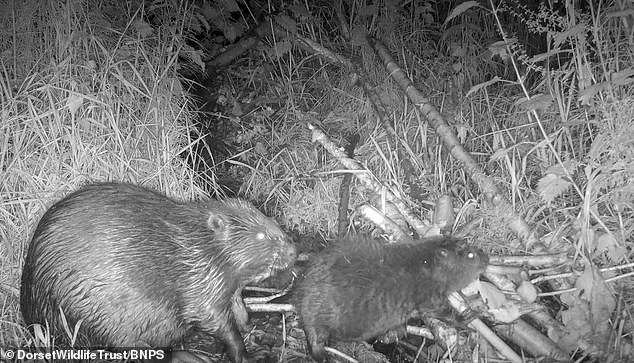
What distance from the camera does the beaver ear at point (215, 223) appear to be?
3.19m

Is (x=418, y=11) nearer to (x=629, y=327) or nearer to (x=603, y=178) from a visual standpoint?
(x=603, y=178)

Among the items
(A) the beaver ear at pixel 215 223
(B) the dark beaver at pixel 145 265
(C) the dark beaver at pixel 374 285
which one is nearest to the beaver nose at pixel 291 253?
(B) the dark beaver at pixel 145 265

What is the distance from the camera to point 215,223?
3.20 m

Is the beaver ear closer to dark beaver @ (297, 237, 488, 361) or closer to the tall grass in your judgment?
dark beaver @ (297, 237, 488, 361)

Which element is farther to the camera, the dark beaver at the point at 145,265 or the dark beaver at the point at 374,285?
the dark beaver at the point at 374,285

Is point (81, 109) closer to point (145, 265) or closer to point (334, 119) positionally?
point (145, 265)

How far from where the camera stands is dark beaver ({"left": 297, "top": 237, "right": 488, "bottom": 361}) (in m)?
3.00

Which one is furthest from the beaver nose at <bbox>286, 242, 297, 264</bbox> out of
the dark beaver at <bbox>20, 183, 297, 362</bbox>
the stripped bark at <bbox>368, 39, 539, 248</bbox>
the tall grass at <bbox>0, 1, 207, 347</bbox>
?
the stripped bark at <bbox>368, 39, 539, 248</bbox>

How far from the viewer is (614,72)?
3.51 meters

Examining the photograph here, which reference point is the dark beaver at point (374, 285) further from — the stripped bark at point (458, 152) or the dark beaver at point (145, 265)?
the stripped bark at point (458, 152)

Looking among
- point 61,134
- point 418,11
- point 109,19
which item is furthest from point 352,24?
point 61,134

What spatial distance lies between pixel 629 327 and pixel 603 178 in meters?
0.77

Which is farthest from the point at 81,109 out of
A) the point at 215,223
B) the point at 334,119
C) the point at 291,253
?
the point at 334,119

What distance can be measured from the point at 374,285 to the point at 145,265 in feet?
3.61
